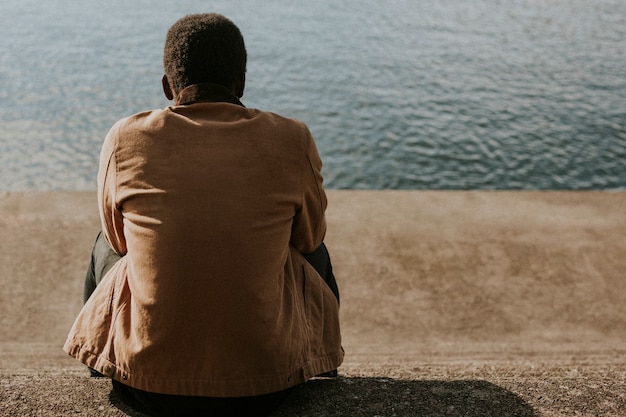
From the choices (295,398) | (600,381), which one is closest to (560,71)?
(600,381)

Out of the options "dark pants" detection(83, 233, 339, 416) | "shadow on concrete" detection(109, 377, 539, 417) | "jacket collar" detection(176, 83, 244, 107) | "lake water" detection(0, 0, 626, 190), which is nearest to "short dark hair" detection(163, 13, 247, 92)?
"jacket collar" detection(176, 83, 244, 107)

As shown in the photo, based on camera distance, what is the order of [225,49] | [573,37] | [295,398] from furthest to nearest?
1. [573,37]
2. [295,398]
3. [225,49]

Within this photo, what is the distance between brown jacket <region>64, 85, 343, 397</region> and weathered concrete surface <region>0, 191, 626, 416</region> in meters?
0.55

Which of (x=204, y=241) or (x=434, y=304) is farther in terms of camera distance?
(x=434, y=304)

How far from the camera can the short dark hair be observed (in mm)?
2395

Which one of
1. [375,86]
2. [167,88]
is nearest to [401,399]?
[167,88]

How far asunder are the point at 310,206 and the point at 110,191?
677 millimetres

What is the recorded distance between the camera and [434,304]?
4.71 m

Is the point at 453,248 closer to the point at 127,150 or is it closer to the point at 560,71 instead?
the point at 127,150

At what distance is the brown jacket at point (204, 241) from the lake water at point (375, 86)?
6.48 m

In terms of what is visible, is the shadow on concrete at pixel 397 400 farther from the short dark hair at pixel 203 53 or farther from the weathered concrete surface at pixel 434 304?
the short dark hair at pixel 203 53

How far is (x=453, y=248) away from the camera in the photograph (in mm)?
5391

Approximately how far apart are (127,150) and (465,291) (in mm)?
3244

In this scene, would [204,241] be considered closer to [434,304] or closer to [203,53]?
[203,53]
